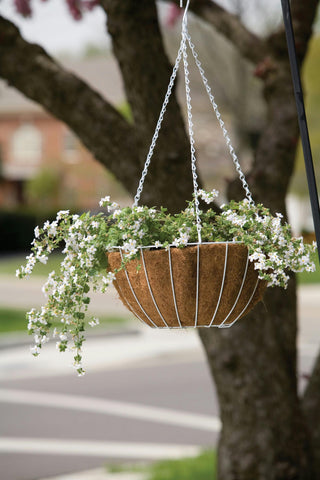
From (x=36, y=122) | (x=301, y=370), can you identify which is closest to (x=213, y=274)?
(x=301, y=370)

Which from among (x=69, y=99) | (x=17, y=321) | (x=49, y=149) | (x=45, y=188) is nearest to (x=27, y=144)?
(x=49, y=149)

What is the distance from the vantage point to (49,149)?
1666 inches

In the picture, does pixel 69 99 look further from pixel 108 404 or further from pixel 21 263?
pixel 21 263

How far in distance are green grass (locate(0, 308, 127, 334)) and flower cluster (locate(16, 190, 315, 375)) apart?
1162 cm

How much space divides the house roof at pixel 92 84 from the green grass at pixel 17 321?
26.0 m

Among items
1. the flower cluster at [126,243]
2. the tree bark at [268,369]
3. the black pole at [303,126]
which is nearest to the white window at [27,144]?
the tree bark at [268,369]

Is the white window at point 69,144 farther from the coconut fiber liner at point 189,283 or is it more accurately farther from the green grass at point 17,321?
the coconut fiber liner at point 189,283

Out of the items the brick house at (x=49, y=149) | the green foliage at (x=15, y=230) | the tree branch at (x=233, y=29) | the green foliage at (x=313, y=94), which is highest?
the brick house at (x=49, y=149)

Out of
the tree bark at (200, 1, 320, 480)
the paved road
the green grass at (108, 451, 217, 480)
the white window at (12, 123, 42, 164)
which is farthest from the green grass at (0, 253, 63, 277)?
the tree bark at (200, 1, 320, 480)

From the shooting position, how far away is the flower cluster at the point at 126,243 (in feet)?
8.25

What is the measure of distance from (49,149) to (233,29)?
37.8 m

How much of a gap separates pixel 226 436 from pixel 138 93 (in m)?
2.10

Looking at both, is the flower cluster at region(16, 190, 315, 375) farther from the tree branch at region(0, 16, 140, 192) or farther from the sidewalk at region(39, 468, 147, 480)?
the sidewalk at region(39, 468, 147, 480)

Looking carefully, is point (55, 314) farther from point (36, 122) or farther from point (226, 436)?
point (36, 122)
